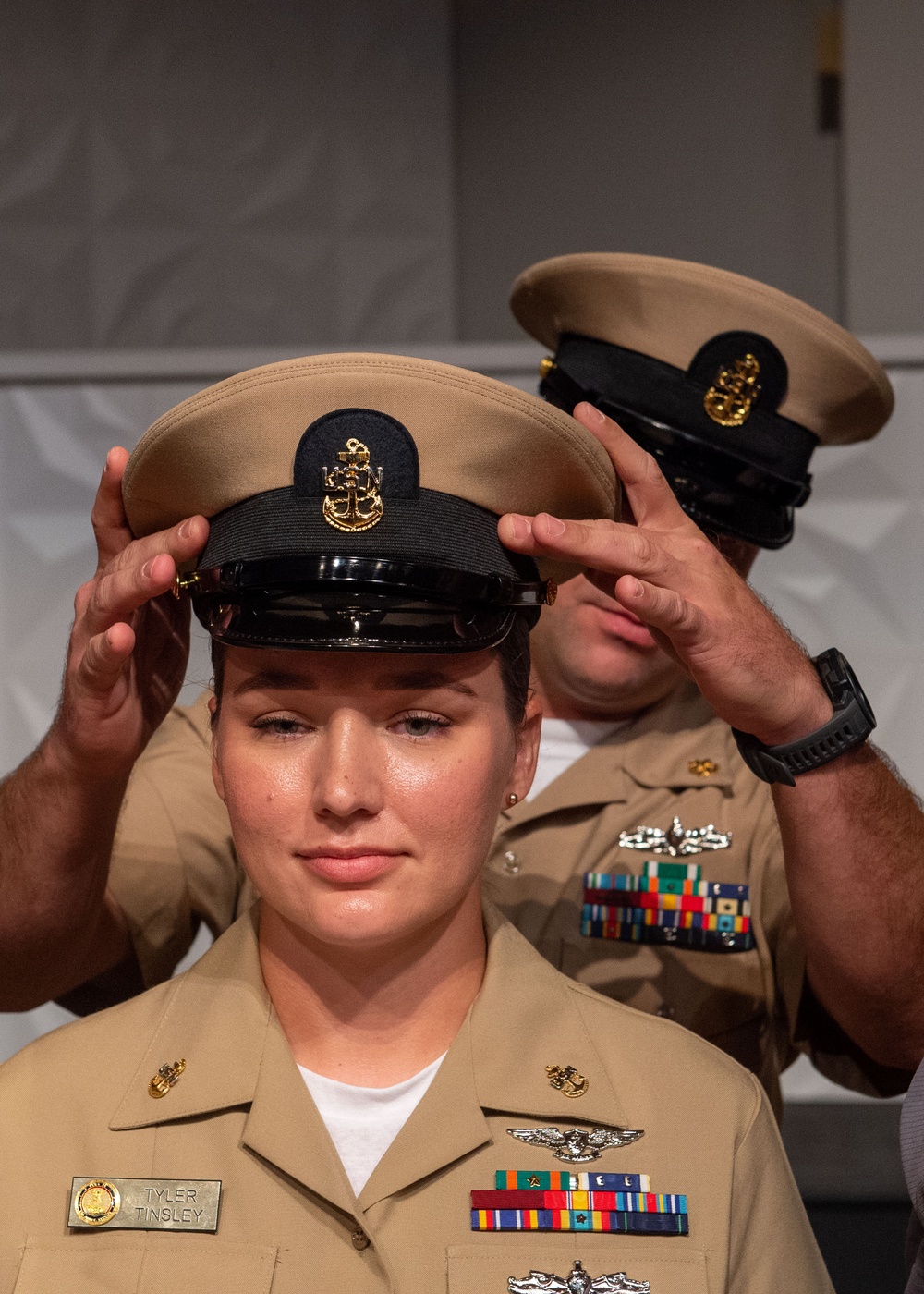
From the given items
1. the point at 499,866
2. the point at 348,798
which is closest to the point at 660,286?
the point at 499,866

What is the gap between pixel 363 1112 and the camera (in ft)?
5.44

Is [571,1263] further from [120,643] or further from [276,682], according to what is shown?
[120,643]

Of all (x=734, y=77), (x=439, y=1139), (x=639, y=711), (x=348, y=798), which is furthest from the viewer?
(x=734, y=77)

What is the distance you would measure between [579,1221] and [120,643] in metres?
0.79

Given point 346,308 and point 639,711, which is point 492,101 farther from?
point 639,711

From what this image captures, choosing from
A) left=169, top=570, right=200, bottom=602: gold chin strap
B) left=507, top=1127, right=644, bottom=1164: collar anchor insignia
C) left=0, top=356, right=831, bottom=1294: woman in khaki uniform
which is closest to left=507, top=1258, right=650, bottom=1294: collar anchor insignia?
left=0, top=356, right=831, bottom=1294: woman in khaki uniform

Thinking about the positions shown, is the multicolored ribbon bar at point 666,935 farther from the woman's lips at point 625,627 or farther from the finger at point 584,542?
the finger at point 584,542

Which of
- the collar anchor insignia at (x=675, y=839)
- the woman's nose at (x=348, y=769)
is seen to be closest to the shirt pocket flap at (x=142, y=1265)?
the woman's nose at (x=348, y=769)

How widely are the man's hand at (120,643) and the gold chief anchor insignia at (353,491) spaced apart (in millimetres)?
167

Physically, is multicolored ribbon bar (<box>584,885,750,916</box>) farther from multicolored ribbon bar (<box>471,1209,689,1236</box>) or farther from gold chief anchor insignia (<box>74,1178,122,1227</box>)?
gold chief anchor insignia (<box>74,1178,122,1227</box>)

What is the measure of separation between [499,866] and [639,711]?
1.17 ft

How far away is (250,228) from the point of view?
479 centimetres

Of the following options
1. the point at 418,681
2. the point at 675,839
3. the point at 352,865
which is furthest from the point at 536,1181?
the point at 675,839

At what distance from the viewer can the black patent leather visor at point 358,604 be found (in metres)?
1.51
